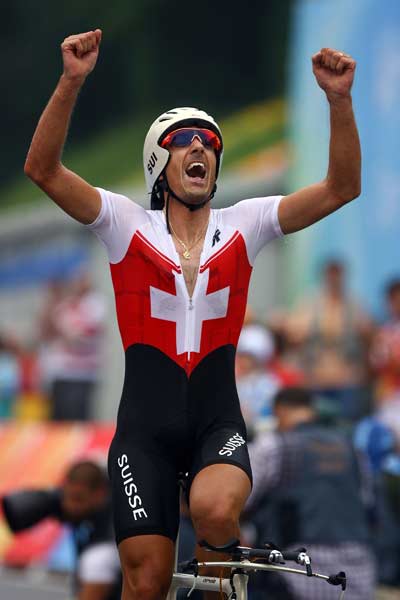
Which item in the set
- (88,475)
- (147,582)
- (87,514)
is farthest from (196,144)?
(87,514)

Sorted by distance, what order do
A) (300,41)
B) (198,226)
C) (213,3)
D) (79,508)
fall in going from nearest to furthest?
1. (198,226)
2. (79,508)
3. (300,41)
4. (213,3)

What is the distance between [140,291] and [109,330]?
963 cm

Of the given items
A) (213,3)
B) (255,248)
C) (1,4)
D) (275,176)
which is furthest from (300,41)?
(1,4)

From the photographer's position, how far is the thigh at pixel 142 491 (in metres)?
6.32

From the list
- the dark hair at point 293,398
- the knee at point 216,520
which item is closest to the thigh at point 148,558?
the knee at point 216,520

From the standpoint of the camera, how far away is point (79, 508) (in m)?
8.80

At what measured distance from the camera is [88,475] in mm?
8750

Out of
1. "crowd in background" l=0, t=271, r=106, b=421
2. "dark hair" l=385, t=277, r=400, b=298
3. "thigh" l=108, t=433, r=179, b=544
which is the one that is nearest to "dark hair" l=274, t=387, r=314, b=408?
"thigh" l=108, t=433, r=179, b=544

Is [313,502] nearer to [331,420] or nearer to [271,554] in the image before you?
[331,420]

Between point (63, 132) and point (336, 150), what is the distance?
1.16 meters

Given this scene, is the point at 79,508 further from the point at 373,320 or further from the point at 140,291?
the point at 373,320

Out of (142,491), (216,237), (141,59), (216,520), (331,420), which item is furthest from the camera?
(141,59)

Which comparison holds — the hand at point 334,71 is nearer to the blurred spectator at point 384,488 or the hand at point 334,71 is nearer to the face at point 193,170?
the face at point 193,170

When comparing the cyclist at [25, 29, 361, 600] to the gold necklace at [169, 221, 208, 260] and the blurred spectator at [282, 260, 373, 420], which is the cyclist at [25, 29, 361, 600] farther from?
the blurred spectator at [282, 260, 373, 420]
